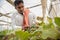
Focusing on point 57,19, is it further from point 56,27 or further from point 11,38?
point 11,38

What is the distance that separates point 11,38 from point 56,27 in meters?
0.12

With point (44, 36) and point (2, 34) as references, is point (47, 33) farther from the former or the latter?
point (2, 34)

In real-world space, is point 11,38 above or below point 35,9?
below

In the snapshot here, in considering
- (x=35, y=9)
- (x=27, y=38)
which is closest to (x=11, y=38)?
(x=27, y=38)

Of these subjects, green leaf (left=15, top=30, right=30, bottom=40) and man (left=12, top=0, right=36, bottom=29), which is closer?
green leaf (left=15, top=30, right=30, bottom=40)

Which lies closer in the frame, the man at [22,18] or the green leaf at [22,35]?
the green leaf at [22,35]

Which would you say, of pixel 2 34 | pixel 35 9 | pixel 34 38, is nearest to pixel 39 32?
pixel 34 38

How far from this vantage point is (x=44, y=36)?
370 mm

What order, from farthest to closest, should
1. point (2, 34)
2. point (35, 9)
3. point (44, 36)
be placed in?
point (35, 9)
point (2, 34)
point (44, 36)

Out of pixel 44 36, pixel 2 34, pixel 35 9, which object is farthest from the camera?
pixel 35 9

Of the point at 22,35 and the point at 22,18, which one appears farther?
the point at 22,18

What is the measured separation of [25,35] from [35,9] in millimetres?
1938

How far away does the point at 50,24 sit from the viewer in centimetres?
40

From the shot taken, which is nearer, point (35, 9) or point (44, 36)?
point (44, 36)
